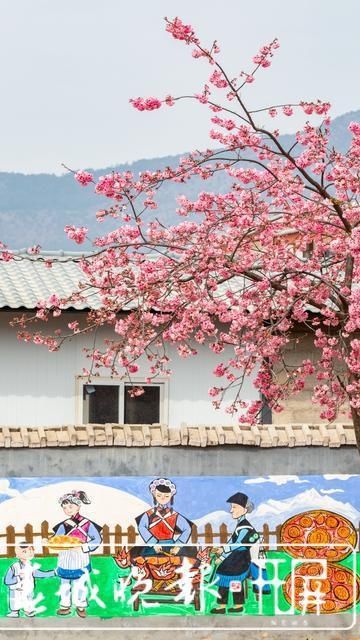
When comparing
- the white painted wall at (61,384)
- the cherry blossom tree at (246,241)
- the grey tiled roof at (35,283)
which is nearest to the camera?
the cherry blossom tree at (246,241)

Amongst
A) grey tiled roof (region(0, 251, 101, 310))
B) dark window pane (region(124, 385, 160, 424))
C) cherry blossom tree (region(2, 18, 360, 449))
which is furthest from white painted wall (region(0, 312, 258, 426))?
cherry blossom tree (region(2, 18, 360, 449))

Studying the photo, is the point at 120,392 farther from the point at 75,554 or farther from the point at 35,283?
the point at 75,554

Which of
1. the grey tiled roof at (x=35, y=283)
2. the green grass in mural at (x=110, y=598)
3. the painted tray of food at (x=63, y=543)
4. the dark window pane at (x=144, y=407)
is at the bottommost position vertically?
the green grass in mural at (x=110, y=598)

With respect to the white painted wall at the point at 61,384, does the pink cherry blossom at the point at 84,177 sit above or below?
above

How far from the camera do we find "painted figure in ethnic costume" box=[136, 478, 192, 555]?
43.5 feet

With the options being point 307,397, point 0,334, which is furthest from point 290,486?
point 0,334

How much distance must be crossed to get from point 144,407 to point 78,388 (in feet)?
3.20

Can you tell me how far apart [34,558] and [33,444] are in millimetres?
1175

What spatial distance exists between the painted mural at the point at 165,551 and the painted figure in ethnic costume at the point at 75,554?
0.03 feet

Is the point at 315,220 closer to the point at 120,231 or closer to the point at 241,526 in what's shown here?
the point at 120,231

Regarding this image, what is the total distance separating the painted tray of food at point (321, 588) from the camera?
13250mm

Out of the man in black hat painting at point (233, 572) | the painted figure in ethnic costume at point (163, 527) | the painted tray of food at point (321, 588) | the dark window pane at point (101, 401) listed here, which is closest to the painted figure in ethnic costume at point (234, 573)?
the man in black hat painting at point (233, 572)

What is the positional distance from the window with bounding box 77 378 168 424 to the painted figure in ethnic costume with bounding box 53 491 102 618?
476cm

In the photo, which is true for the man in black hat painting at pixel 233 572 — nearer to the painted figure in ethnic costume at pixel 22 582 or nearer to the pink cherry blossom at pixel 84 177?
the painted figure in ethnic costume at pixel 22 582
